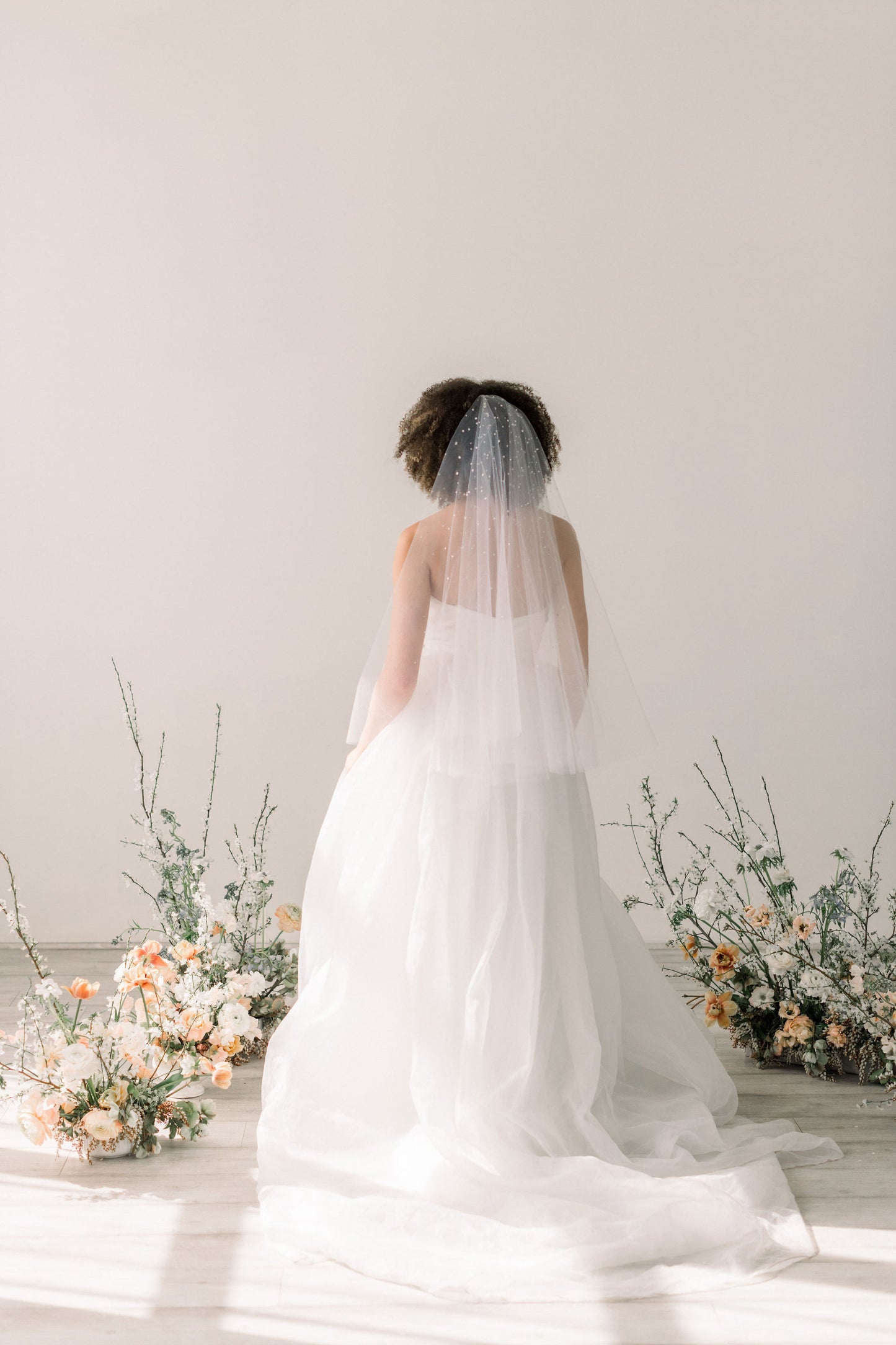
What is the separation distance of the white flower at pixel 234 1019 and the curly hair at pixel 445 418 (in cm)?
131

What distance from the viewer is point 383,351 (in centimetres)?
440

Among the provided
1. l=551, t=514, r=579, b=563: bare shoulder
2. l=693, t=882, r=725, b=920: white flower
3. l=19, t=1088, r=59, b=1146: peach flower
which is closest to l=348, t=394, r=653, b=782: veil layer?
l=551, t=514, r=579, b=563: bare shoulder

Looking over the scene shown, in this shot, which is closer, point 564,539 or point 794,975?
point 564,539

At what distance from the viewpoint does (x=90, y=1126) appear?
2.46m

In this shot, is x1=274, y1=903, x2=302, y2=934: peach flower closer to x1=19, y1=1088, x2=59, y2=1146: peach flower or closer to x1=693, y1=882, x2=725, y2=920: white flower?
x1=19, y1=1088, x2=59, y2=1146: peach flower

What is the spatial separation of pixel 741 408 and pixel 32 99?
288cm

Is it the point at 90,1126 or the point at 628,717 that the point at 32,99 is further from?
the point at 90,1126

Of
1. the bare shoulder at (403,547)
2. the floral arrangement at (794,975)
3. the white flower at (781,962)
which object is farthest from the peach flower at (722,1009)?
the bare shoulder at (403,547)

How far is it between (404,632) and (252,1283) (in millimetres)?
1288

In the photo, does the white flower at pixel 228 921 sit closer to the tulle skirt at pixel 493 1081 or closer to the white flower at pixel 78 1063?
the tulle skirt at pixel 493 1081

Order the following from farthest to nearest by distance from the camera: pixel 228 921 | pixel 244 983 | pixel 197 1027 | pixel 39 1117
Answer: pixel 228 921 → pixel 244 983 → pixel 197 1027 → pixel 39 1117

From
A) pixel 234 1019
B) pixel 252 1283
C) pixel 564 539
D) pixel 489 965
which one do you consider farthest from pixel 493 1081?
pixel 564 539

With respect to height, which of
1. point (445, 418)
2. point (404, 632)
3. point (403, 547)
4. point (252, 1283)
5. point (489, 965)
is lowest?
point (252, 1283)

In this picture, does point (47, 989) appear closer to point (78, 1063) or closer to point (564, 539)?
point (78, 1063)
